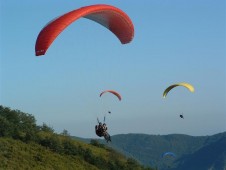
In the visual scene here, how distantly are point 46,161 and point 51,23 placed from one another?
45551mm

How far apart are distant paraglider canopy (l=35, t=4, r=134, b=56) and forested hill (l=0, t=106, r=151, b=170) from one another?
104ft

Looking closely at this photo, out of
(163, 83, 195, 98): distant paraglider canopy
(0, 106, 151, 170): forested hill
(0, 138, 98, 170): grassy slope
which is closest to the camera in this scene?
(163, 83, 195, 98): distant paraglider canopy

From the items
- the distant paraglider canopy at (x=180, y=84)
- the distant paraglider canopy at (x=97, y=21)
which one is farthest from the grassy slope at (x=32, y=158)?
the distant paraglider canopy at (x=97, y=21)

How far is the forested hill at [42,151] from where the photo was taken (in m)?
63.8

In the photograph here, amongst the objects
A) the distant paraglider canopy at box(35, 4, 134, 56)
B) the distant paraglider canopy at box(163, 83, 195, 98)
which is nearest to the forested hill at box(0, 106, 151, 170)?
the distant paraglider canopy at box(163, 83, 195, 98)

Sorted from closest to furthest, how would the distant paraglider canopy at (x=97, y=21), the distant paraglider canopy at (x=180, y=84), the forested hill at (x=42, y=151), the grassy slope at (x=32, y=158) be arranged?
the distant paraglider canopy at (x=97, y=21), the distant paraglider canopy at (x=180, y=84), the grassy slope at (x=32, y=158), the forested hill at (x=42, y=151)

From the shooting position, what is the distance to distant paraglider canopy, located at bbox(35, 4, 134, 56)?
22155 mm

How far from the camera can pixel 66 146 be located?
77.9 meters

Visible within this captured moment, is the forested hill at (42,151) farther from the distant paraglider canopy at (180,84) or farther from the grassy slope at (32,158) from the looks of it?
the distant paraglider canopy at (180,84)

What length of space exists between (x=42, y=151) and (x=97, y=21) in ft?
146

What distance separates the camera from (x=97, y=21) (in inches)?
1160

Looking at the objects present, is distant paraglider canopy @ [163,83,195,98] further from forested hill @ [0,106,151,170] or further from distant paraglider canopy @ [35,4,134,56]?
forested hill @ [0,106,151,170]

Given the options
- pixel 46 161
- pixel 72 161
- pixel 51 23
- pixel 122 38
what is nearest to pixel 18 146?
pixel 46 161

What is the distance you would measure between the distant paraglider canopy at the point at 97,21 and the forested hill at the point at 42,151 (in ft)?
104
